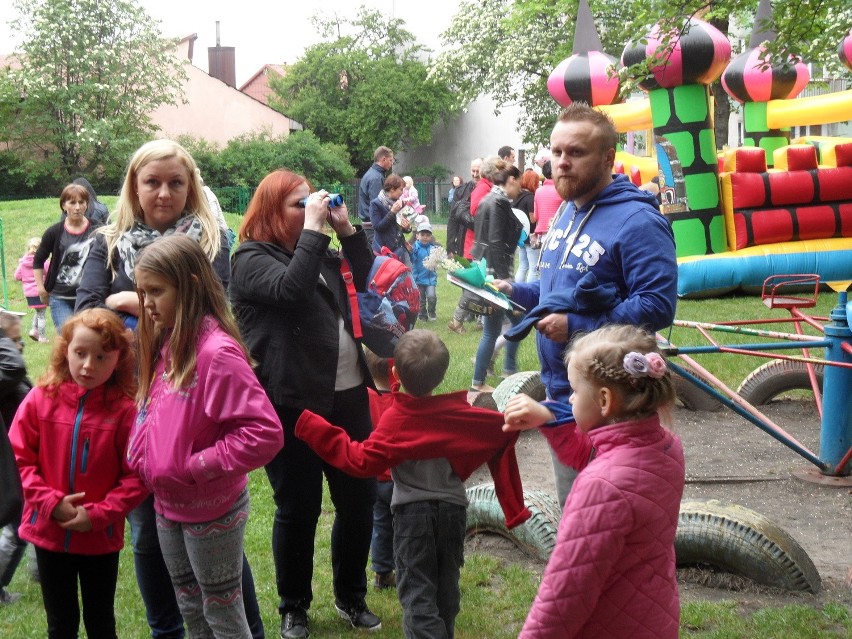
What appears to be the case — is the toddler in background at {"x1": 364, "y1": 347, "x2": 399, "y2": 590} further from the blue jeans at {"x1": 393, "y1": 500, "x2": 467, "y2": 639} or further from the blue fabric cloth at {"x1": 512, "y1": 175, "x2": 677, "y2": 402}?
the blue fabric cloth at {"x1": 512, "y1": 175, "x2": 677, "y2": 402}

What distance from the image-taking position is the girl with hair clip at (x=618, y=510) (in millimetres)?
2277

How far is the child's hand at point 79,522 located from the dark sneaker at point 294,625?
105 centimetres

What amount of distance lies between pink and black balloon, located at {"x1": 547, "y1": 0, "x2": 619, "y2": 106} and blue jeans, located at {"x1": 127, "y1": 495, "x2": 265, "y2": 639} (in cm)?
1277

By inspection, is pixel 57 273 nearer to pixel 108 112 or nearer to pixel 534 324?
pixel 534 324

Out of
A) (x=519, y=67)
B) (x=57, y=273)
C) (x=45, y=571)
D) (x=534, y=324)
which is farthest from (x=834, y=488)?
(x=519, y=67)

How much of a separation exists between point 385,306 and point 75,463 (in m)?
1.39

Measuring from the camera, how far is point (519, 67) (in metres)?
33.7

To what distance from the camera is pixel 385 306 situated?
4.04 metres

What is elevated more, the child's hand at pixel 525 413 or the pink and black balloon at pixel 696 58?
the pink and black balloon at pixel 696 58

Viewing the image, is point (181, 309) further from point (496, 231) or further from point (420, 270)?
point (420, 270)

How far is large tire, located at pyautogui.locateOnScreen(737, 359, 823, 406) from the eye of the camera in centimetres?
701

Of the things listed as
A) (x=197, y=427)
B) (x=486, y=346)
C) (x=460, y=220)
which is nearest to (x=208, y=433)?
(x=197, y=427)

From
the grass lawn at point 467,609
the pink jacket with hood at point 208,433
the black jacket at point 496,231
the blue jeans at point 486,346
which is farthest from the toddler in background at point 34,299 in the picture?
the pink jacket with hood at point 208,433

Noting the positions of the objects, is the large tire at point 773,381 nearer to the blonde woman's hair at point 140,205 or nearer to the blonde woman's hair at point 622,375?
the blonde woman's hair at point 140,205
